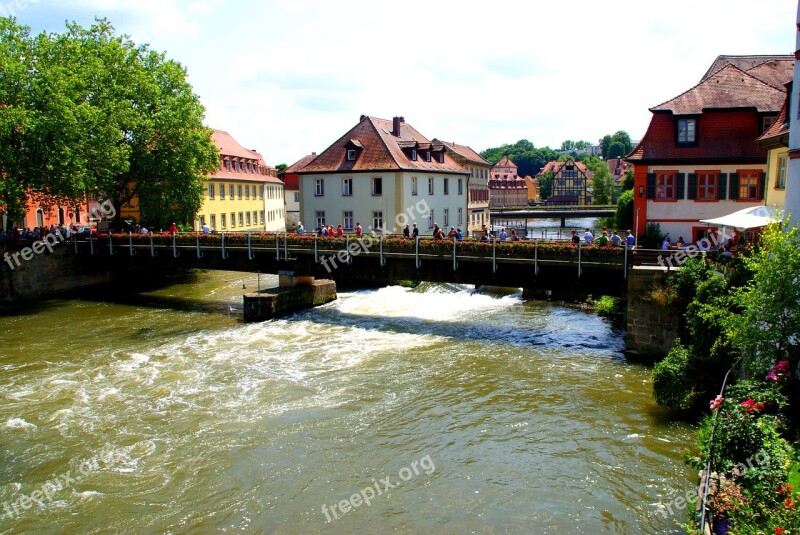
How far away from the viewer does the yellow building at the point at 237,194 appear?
5616 centimetres

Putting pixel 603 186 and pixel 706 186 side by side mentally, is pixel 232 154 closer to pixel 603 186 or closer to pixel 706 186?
pixel 706 186

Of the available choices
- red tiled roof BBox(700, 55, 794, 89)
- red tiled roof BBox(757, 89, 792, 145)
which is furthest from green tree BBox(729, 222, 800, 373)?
red tiled roof BBox(700, 55, 794, 89)

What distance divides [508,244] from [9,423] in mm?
16433

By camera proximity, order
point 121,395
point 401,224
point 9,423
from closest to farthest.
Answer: point 9,423
point 121,395
point 401,224

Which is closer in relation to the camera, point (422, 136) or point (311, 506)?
point (311, 506)

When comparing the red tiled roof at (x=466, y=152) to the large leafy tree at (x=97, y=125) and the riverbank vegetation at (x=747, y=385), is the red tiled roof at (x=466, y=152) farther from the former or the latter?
the riverbank vegetation at (x=747, y=385)

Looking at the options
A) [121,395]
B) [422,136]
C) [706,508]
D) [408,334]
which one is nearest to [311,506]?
[706,508]

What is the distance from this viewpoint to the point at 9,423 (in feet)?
50.9

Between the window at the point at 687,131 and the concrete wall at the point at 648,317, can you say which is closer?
the concrete wall at the point at 648,317

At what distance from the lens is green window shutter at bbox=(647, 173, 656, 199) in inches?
1169

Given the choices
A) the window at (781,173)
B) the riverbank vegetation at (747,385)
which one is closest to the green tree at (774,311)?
the riverbank vegetation at (747,385)

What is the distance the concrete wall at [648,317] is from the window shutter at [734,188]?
444 inches

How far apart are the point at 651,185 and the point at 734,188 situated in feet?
11.1

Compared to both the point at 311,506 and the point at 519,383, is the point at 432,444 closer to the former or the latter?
the point at 311,506
